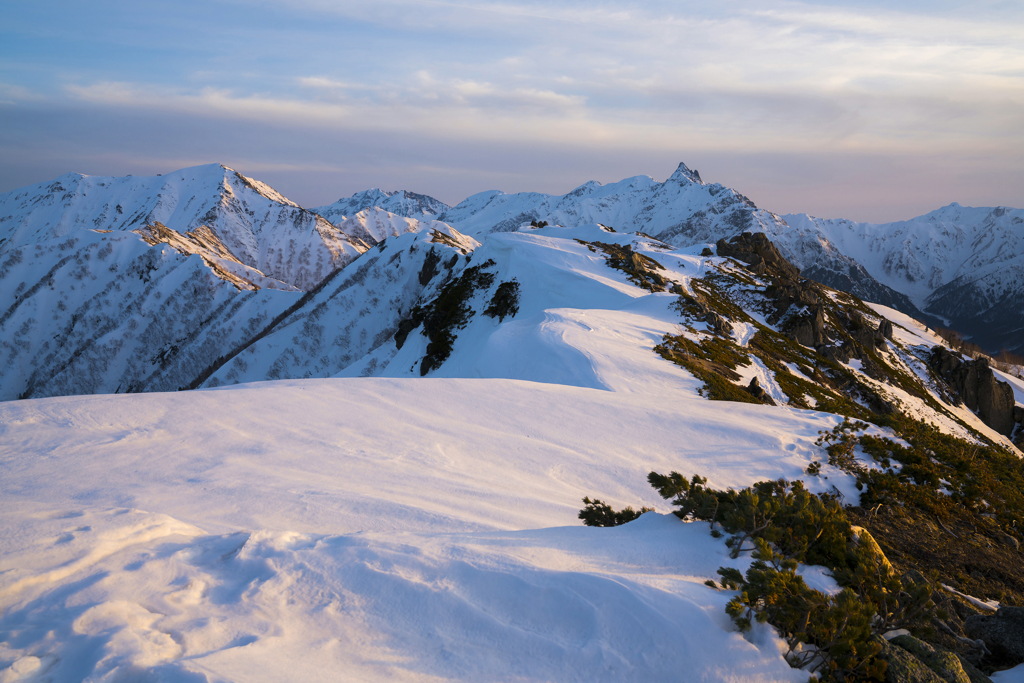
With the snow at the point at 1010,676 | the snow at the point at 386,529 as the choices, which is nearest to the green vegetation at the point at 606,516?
the snow at the point at 386,529

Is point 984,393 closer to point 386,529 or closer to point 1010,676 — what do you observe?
point 1010,676

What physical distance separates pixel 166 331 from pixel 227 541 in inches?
5091

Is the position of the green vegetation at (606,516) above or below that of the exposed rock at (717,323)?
below

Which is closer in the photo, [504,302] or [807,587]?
[807,587]

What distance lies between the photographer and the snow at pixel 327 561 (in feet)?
13.9

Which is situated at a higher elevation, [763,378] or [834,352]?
[763,378]

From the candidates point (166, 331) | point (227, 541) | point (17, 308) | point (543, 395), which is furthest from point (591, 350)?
point (17, 308)

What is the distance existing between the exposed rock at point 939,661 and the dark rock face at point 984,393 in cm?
6251

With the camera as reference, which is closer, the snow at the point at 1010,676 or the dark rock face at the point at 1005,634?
the snow at the point at 1010,676

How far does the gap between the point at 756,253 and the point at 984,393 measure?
34051 mm

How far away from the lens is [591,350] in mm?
21844

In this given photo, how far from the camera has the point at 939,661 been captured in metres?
4.62

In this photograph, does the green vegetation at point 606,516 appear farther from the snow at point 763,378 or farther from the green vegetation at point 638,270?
the green vegetation at point 638,270

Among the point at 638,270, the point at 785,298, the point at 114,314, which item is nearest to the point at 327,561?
the point at 638,270
